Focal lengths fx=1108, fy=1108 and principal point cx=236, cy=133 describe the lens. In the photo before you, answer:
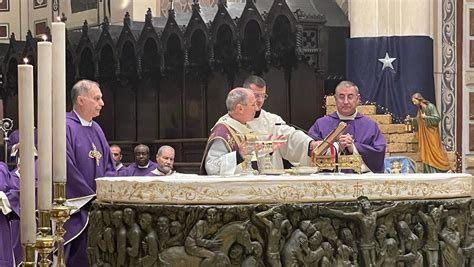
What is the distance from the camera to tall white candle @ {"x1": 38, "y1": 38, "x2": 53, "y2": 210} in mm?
3518

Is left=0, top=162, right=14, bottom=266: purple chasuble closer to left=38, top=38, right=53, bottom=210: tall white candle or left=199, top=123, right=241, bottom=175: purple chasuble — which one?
left=199, top=123, right=241, bottom=175: purple chasuble

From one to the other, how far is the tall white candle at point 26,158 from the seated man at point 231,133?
3.47 metres

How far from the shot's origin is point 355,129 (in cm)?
945

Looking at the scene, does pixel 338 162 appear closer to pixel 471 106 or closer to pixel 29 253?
pixel 29 253

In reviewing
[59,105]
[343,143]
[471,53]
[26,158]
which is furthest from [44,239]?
[471,53]

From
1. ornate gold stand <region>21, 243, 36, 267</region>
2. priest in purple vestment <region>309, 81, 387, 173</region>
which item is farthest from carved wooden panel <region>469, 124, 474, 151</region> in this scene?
ornate gold stand <region>21, 243, 36, 267</region>

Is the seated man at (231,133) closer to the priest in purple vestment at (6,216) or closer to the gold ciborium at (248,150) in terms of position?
the gold ciborium at (248,150)

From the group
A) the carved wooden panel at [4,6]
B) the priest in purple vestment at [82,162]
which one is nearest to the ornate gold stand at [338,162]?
the priest in purple vestment at [82,162]

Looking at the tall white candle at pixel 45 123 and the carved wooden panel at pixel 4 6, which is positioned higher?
the carved wooden panel at pixel 4 6

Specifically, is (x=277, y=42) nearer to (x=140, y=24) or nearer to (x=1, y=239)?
(x=140, y=24)

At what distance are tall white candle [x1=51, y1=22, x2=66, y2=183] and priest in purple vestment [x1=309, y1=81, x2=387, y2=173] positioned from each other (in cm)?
509

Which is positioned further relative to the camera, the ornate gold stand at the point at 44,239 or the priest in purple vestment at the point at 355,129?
the priest in purple vestment at the point at 355,129

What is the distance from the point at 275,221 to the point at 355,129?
4136 millimetres

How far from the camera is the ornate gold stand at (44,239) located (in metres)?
3.46
